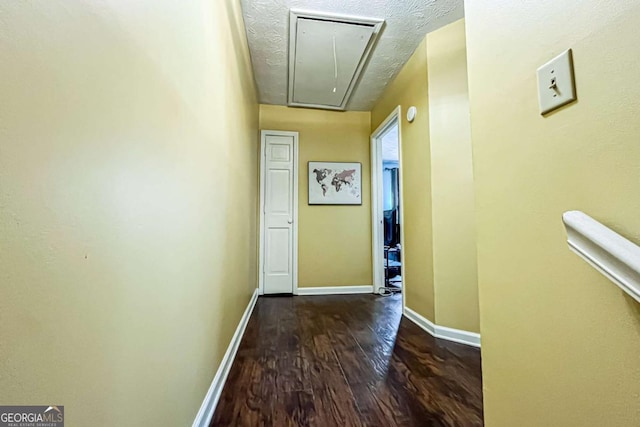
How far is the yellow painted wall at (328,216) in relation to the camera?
3586mm

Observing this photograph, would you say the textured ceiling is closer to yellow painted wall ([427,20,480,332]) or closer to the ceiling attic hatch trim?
the ceiling attic hatch trim

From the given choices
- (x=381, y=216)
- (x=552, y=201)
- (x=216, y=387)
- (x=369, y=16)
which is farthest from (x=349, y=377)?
(x=369, y=16)

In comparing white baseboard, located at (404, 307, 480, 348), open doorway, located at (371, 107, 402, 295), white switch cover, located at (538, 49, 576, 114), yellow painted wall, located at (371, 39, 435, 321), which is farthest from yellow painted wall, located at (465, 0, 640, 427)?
open doorway, located at (371, 107, 402, 295)

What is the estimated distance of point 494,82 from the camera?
842 millimetres

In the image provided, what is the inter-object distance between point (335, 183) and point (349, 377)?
8.17ft

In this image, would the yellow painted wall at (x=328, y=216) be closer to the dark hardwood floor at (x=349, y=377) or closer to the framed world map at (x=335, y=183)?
the framed world map at (x=335, y=183)

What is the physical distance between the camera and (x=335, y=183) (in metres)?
3.64

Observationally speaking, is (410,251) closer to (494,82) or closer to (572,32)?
(494,82)

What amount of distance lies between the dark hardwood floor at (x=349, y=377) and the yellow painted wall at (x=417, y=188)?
0.33 m

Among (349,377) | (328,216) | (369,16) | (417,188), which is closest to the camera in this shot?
(349,377)

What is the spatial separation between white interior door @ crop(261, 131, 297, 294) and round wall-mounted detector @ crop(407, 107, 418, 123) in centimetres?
155

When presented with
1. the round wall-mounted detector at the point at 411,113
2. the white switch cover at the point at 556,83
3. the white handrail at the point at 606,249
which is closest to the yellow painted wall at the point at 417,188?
the round wall-mounted detector at the point at 411,113

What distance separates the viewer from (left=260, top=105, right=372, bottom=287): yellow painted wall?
3586 mm

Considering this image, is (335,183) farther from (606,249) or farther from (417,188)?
(606,249)
